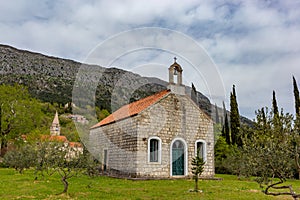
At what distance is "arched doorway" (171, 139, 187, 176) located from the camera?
20.7 m

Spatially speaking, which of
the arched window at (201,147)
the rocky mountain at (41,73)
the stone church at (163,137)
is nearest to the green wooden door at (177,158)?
the stone church at (163,137)

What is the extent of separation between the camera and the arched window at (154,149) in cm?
2002

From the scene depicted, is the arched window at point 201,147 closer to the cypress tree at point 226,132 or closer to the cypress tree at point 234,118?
the cypress tree at point 234,118

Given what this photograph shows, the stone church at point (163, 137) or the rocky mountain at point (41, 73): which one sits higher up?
the rocky mountain at point (41, 73)

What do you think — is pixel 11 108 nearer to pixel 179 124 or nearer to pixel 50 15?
pixel 50 15

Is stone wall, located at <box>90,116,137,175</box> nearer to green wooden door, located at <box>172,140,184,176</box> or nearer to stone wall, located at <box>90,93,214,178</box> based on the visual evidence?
stone wall, located at <box>90,93,214,178</box>

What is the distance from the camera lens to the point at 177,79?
22203 mm

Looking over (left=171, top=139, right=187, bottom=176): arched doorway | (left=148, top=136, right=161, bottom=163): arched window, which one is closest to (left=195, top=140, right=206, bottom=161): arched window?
(left=171, top=139, right=187, bottom=176): arched doorway

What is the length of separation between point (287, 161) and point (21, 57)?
138 m

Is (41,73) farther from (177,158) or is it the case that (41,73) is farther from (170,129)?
(177,158)

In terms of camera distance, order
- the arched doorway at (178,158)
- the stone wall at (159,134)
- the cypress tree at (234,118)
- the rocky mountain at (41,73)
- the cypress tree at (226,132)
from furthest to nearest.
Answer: the rocky mountain at (41,73) < the cypress tree at (226,132) < the cypress tree at (234,118) < the arched doorway at (178,158) < the stone wall at (159,134)

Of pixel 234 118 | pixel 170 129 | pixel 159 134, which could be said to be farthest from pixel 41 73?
pixel 159 134

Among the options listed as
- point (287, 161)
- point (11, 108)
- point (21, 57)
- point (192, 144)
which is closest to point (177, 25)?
point (192, 144)

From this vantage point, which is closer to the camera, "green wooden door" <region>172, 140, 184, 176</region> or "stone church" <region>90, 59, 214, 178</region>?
"stone church" <region>90, 59, 214, 178</region>
